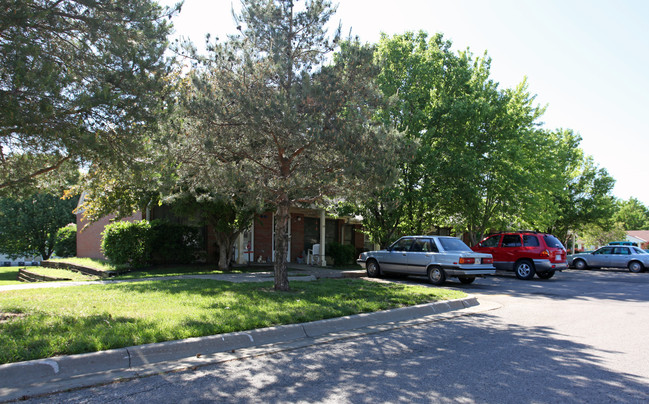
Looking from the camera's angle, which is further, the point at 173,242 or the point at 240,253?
the point at 240,253

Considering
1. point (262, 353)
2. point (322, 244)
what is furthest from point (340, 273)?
point (262, 353)

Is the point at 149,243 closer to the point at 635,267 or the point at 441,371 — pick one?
the point at 441,371

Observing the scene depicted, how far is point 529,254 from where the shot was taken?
56.7 ft

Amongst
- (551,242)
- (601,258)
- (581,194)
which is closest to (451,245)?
(551,242)

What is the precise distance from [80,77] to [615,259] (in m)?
28.5

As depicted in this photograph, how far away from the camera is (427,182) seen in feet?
61.6

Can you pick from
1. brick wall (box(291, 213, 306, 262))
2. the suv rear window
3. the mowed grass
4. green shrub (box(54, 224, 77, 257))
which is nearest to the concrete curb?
the mowed grass

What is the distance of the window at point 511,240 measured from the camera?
58.4 feet

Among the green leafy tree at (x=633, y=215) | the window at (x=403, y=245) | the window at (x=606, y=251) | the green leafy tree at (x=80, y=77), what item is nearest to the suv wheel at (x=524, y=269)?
the window at (x=403, y=245)

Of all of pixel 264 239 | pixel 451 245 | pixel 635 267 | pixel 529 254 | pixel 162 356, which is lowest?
pixel 162 356

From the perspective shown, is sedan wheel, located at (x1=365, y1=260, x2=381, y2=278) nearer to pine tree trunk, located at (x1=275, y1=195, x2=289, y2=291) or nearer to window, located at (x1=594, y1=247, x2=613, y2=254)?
pine tree trunk, located at (x1=275, y1=195, x2=289, y2=291)

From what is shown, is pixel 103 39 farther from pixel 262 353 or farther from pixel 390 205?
pixel 390 205

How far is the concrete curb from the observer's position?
177 inches

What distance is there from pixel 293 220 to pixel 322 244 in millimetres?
1937
